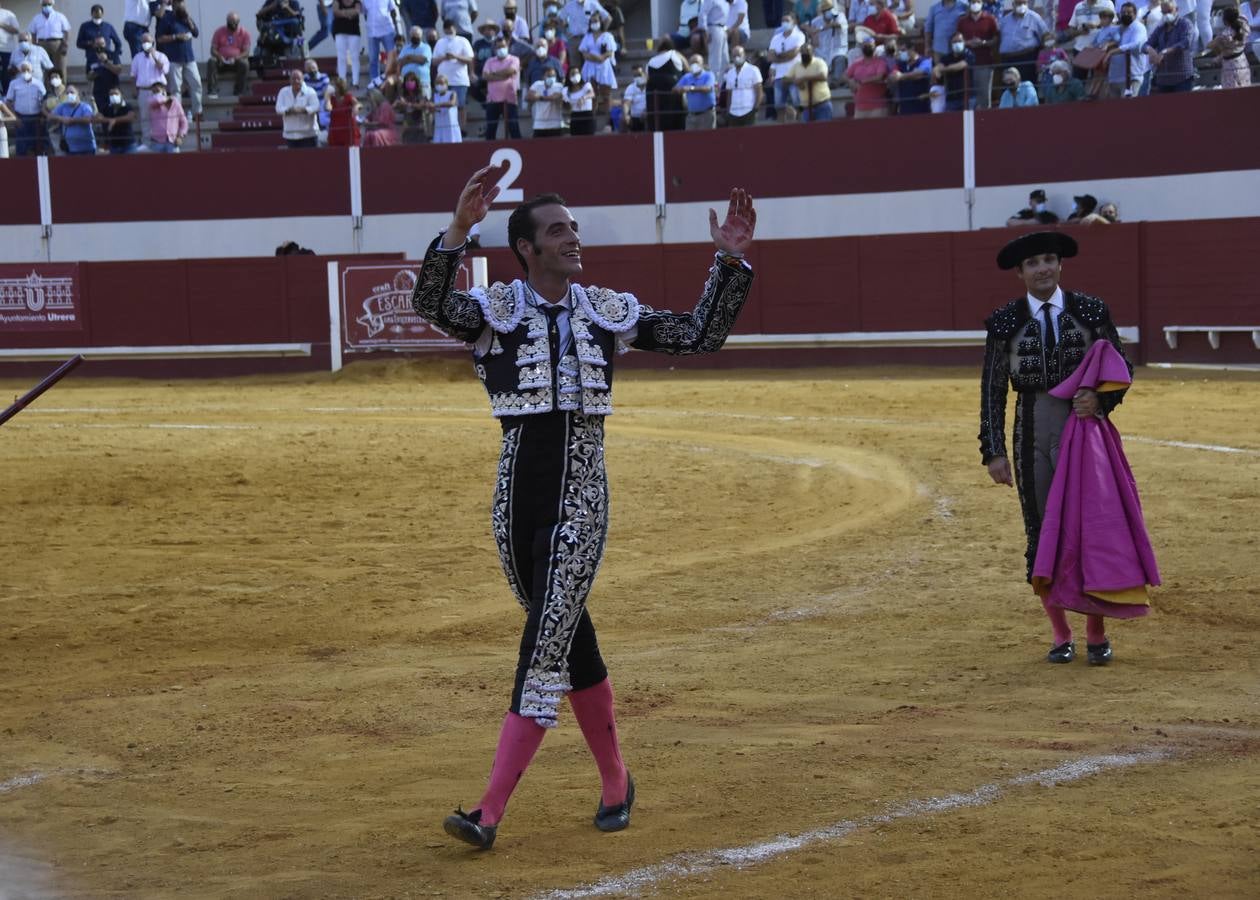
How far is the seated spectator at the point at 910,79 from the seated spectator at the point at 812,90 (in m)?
0.84

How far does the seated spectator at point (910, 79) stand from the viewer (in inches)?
748

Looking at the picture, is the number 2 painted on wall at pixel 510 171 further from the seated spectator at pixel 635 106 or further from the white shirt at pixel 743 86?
the white shirt at pixel 743 86

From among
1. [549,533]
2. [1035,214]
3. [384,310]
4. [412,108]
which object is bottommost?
[549,533]

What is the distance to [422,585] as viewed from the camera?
7.70 m

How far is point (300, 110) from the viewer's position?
20906 millimetres

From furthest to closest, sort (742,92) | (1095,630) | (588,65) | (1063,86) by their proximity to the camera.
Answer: (588,65) → (742,92) → (1063,86) → (1095,630)

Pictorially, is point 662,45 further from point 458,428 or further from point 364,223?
point 458,428

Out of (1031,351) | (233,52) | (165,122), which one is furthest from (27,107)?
(1031,351)

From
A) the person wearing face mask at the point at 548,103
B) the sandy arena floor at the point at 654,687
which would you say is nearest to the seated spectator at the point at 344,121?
the person wearing face mask at the point at 548,103

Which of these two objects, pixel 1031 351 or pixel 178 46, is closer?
pixel 1031 351

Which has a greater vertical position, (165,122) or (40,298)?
(165,122)

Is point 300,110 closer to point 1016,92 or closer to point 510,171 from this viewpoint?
point 510,171

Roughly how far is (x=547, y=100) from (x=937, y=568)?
13.7 metres

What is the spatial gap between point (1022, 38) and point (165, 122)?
11009 mm
